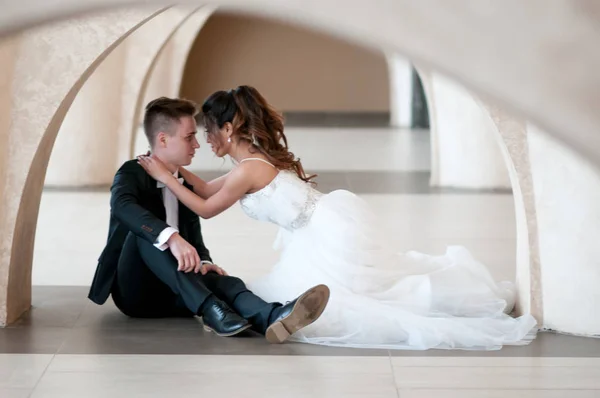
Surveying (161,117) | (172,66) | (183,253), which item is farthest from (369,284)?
(172,66)

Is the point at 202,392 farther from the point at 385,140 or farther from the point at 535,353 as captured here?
the point at 385,140

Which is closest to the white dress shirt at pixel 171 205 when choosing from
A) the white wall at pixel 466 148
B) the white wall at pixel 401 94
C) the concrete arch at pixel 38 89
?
the concrete arch at pixel 38 89

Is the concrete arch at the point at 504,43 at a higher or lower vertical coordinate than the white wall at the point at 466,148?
higher

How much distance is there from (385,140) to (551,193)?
11.5m

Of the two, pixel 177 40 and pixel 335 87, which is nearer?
pixel 177 40

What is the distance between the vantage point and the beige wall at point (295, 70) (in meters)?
22.8

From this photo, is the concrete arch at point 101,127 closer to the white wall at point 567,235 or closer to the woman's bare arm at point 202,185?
the woman's bare arm at point 202,185

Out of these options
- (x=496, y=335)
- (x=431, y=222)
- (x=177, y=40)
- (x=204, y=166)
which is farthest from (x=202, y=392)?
(x=177, y=40)

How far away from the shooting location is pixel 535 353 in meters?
4.63

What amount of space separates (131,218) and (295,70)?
18262 millimetres

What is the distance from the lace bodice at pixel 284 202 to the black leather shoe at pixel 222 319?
2.00ft

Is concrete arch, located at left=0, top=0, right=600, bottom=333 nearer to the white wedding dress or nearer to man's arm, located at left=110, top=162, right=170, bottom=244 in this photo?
the white wedding dress

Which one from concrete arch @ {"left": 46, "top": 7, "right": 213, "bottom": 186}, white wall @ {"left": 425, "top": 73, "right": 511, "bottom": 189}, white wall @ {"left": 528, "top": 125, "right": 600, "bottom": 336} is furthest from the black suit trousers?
white wall @ {"left": 425, "top": 73, "right": 511, "bottom": 189}

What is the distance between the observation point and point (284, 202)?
5.20m
